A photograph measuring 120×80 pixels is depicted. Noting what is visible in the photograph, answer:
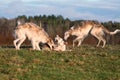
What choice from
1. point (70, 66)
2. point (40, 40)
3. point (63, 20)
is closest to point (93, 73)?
point (70, 66)

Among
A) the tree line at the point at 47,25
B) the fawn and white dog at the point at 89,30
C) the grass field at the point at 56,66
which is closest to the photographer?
the grass field at the point at 56,66

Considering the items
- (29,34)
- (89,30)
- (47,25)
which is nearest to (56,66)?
(29,34)

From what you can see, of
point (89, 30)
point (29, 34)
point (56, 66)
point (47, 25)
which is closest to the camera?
point (56, 66)

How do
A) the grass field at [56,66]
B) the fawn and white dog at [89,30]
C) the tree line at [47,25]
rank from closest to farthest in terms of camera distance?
the grass field at [56,66] → the fawn and white dog at [89,30] → the tree line at [47,25]

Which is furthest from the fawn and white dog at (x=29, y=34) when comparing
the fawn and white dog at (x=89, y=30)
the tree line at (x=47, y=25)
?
the tree line at (x=47, y=25)

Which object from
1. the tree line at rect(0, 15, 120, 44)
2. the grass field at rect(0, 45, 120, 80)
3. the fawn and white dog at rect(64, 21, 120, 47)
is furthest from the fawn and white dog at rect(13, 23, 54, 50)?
the tree line at rect(0, 15, 120, 44)

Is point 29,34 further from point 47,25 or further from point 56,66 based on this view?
point 47,25

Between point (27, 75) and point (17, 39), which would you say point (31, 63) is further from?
point (17, 39)

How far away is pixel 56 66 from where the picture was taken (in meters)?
15.8

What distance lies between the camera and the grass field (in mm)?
14500

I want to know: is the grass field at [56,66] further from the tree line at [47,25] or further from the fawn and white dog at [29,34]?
the tree line at [47,25]

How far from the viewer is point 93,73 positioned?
15.4m

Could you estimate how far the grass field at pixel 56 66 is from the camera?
47.6ft

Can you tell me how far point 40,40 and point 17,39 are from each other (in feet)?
3.53
